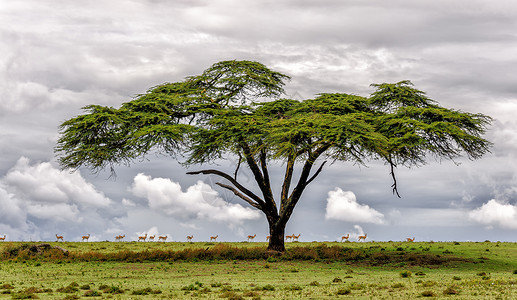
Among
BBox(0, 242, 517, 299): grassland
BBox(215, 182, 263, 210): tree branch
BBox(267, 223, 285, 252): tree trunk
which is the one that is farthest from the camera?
BBox(215, 182, 263, 210): tree branch

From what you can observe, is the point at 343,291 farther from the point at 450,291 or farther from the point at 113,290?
the point at 113,290

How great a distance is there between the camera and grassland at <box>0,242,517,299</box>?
62.7ft

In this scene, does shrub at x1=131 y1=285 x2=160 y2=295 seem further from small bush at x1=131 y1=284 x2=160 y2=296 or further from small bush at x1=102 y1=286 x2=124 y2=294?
small bush at x1=102 y1=286 x2=124 y2=294

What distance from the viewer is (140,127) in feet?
115

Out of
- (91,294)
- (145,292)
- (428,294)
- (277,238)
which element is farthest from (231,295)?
(277,238)

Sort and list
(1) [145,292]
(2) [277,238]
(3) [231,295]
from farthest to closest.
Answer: (2) [277,238]
(1) [145,292]
(3) [231,295]

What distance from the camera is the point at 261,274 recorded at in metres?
26.9

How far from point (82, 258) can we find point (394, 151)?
859 inches

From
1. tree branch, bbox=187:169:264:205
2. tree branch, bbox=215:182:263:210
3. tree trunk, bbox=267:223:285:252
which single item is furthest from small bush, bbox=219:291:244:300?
tree branch, bbox=187:169:264:205

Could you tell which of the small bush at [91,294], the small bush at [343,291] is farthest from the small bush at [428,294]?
the small bush at [91,294]

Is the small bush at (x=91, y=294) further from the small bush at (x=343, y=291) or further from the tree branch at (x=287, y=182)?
the tree branch at (x=287, y=182)

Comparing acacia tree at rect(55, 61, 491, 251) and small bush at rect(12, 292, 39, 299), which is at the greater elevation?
acacia tree at rect(55, 61, 491, 251)

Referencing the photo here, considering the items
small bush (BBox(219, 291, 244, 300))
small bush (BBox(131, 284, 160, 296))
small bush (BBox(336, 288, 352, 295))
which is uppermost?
small bush (BBox(336, 288, 352, 295))

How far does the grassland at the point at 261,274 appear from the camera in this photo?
1911 centimetres
